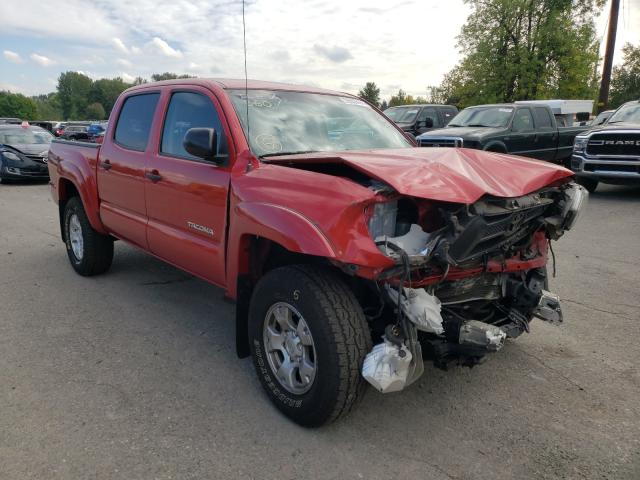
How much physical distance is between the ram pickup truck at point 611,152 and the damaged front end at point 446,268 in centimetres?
759

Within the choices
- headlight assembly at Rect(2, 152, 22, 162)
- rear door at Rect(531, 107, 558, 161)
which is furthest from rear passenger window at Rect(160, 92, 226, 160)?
headlight assembly at Rect(2, 152, 22, 162)

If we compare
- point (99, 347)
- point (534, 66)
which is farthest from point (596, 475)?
point (534, 66)

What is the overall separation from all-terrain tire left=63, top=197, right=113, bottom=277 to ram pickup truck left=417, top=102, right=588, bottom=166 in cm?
741

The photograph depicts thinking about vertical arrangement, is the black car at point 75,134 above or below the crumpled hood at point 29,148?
above

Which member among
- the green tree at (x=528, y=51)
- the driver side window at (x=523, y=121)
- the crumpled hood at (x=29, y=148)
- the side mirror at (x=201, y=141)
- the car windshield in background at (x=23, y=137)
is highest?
the green tree at (x=528, y=51)

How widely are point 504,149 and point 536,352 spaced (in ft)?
26.9

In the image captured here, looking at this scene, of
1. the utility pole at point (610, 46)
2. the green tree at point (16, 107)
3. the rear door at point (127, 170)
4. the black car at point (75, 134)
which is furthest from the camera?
the green tree at point (16, 107)

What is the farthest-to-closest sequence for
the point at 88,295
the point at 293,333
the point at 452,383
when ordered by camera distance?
the point at 88,295 → the point at 452,383 → the point at 293,333

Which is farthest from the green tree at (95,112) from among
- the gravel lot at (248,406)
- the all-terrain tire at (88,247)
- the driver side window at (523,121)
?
the gravel lot at (248,406)

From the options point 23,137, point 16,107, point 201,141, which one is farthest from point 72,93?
point 201,141

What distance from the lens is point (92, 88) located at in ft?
391

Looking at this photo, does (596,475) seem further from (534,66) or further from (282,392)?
(534,66)

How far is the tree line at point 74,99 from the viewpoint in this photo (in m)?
110

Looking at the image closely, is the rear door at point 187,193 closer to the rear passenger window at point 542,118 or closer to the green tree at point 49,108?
the rear passenger window at point 542,118
